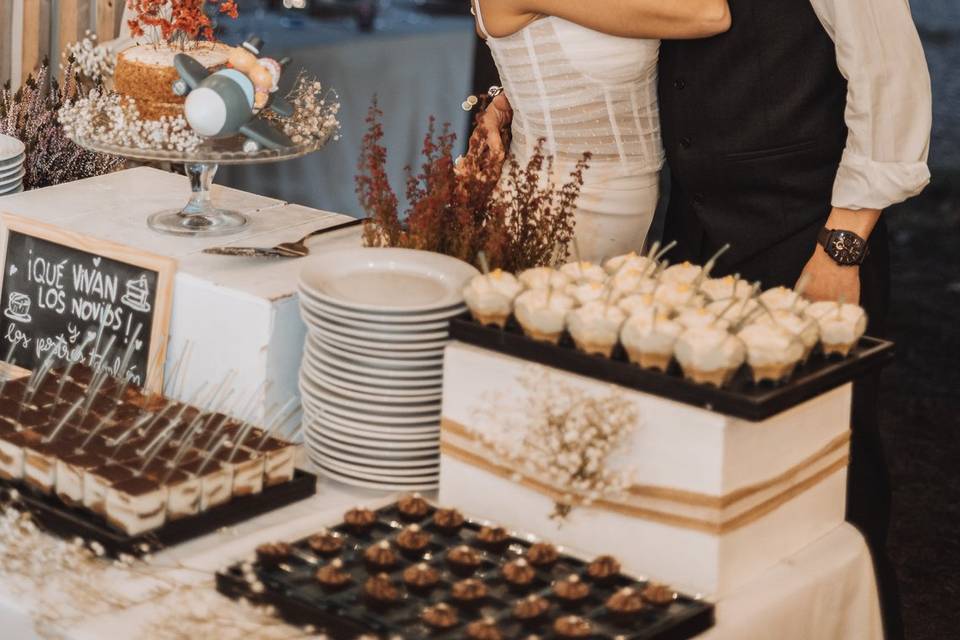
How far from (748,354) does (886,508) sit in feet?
3.72

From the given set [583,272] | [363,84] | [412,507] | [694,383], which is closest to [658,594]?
[694,383]

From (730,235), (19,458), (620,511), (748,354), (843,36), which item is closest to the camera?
(748,354)

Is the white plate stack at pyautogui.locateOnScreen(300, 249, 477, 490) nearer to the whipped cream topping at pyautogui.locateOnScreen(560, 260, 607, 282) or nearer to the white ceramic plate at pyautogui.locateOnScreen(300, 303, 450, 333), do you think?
the white ceramic plate at pyautogui.locateOnScreen(300, 303, 450, 333)

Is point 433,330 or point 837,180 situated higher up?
point 837,180

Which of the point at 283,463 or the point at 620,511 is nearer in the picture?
the point at 620,511

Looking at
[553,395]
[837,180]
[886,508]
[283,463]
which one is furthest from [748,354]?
[886,508]

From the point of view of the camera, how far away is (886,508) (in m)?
2.58

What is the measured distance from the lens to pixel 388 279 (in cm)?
198

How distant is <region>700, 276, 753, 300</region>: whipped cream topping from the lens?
177 cm

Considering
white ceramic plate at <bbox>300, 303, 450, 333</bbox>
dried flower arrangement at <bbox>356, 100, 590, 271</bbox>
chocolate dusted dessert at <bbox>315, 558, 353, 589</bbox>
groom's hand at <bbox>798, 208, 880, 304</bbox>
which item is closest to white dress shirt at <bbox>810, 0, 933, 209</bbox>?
groom's hand at <bbox>798, 208, 880, 304</bbox>

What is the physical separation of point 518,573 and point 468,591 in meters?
0.08

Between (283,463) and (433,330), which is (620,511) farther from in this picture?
(283,463)

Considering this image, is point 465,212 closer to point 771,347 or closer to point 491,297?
point 491,297

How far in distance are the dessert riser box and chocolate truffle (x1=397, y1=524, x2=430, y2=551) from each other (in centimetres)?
14
